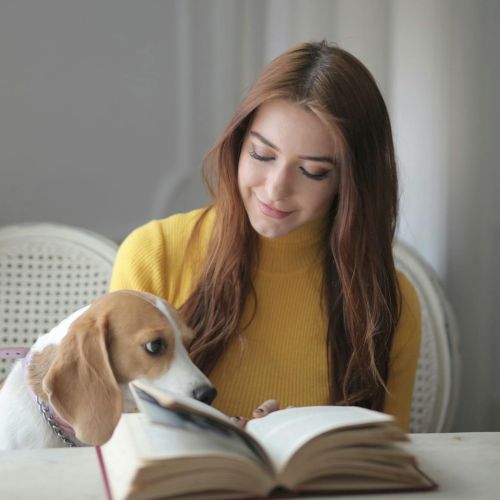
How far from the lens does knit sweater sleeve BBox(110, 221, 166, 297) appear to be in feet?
4.67

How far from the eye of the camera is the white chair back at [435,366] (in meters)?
1.95

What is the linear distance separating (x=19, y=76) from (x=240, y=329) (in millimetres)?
996

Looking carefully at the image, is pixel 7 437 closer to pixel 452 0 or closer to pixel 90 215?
pixel 90 215

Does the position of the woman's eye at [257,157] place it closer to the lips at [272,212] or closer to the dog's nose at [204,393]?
the lips at [272,212]

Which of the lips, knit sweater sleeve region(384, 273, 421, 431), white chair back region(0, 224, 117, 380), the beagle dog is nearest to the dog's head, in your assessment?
the beagle dog

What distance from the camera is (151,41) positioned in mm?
2094

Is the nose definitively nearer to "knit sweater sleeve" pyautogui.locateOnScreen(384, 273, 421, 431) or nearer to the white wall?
"knit sweater sleeve" pyautogui.locateOnScreen(384, 273, 421, 431)

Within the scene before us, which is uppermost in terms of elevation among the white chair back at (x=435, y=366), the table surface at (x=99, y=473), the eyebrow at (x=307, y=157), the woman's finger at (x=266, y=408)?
the eyebrow at (x=307, y=157)

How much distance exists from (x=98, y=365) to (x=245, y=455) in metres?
0.42

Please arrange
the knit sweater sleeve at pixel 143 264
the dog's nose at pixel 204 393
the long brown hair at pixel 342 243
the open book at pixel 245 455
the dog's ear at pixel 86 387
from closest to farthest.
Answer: the open book at pixel 245 455
the dog's ear at pixel 86 387
the dog's nose at pixel 204 393
the long brown hair at pixel 342 243
the knit sweater sleeve at pixel 143 264

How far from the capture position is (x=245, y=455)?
77 centimetres

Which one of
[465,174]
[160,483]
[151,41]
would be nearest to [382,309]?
[465,174]

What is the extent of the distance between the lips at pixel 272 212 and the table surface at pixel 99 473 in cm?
→ 46

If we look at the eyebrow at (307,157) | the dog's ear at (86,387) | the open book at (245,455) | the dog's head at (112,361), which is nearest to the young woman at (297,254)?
the eyebrow at (307,157)
